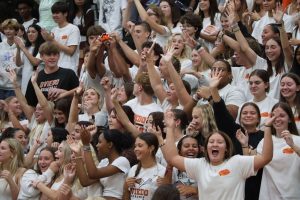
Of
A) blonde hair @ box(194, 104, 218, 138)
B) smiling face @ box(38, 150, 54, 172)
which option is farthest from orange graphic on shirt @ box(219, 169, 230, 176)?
smiling face @ box(38, 150, 54, 172)

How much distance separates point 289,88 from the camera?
37.5 feet

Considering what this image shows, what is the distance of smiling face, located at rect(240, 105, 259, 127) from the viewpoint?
11141 millimetres

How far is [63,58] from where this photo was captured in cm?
1545

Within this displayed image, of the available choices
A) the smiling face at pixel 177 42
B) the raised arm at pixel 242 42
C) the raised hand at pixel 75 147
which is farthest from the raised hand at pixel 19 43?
the raised hand at pixel 75 147

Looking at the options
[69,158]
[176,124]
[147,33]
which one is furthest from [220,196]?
[147,33]

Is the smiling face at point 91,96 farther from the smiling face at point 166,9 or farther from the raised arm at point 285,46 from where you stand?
the smiling face at point 166,9

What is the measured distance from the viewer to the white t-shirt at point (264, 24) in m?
14.3

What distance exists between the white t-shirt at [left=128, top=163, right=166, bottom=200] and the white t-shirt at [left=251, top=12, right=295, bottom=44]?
13.3 ft

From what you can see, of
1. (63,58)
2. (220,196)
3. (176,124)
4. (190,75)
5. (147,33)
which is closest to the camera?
(220,196)

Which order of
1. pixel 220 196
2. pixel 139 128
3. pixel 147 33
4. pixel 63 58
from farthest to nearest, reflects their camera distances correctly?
pixel 63 58
pixel 147 33
pixel 139 128
pixel 220 196

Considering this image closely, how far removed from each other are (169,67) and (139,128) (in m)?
0.78

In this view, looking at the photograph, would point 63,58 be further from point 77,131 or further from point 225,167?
point 225,167

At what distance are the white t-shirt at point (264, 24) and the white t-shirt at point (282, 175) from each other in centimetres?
399

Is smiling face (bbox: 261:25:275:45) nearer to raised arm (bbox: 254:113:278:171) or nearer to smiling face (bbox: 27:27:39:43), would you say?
raised arm (bbox: 254:113:278:171)
